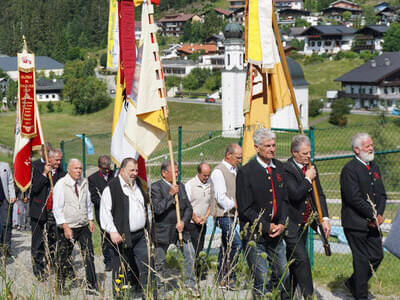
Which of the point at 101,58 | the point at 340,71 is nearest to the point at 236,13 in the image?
the point at 101,58

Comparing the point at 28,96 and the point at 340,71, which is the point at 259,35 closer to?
the point at 28,96

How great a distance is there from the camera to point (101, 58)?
133125 mm

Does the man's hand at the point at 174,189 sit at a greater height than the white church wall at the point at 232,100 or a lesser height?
greater

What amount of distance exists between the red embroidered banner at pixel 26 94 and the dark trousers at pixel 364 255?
5.25 m

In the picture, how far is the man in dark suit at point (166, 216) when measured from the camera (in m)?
8.38

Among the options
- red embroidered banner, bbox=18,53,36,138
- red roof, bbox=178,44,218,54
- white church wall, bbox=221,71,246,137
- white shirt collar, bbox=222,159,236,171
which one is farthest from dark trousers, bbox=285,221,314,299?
red roof, bbox=178,44,218,54

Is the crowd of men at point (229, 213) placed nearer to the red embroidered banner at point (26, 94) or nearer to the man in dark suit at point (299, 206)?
the man in dark suit at point (299, 206)

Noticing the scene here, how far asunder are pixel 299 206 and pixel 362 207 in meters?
0.85

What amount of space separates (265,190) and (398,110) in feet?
232

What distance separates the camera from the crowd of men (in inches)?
276

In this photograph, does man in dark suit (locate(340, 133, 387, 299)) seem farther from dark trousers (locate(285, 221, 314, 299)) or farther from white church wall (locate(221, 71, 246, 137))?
white church wall (locate(221, 71, 246, 137))

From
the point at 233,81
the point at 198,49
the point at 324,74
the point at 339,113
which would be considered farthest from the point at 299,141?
the point at 198,49

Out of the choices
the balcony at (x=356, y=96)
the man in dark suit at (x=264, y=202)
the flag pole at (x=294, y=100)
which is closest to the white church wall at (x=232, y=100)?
the balcony at (x=356, y=96)

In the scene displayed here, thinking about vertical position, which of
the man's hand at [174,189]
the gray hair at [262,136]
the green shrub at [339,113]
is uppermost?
the gray hair at [262,136]
